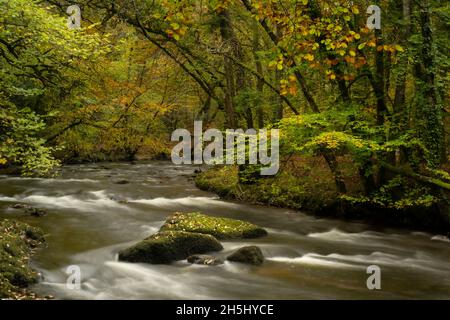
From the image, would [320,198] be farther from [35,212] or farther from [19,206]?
[19,206]

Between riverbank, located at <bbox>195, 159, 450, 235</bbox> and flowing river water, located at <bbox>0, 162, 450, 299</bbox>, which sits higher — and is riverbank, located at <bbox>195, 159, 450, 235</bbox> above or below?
above

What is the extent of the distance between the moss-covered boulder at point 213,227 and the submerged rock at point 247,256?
176cm

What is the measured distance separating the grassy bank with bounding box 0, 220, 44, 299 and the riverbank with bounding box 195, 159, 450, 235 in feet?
27.0

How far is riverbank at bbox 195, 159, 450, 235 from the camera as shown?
486 inches

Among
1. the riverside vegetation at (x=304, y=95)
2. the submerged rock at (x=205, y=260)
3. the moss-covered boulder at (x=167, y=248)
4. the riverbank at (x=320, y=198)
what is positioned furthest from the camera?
the riverbank at (x=320, y=198)

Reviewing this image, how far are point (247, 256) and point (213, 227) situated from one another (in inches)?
89.3

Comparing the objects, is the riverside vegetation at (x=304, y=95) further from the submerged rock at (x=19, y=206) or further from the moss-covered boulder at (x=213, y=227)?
the moss-covered boulder at (x=213, y=227)

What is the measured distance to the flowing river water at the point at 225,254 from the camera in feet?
25.1


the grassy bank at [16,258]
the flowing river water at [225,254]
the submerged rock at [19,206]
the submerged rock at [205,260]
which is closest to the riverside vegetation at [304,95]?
the flowing river water at [225,254]

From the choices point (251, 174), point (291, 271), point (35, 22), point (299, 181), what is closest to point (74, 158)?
point (251, 174)

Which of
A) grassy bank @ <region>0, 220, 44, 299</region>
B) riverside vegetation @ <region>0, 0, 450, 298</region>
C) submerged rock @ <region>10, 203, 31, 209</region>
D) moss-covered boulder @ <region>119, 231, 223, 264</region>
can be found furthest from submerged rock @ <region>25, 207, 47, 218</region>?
moss-covered boulder @ <region>119, 231, 223, 264</region>

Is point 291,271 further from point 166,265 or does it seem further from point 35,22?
point 35,22

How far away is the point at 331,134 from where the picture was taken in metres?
11.3

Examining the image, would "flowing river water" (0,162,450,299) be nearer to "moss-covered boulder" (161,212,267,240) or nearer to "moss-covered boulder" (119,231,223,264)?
"moss-covered boulder" (119,231,223,264)
